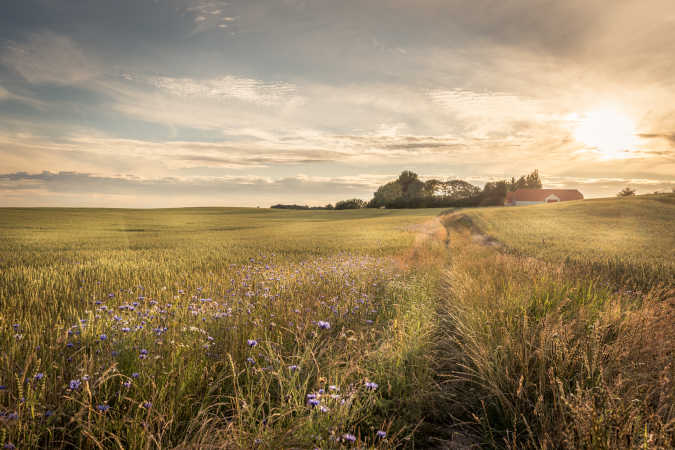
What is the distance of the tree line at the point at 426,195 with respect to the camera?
330 ft

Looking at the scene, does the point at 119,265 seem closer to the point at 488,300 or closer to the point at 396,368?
the point at 396,368

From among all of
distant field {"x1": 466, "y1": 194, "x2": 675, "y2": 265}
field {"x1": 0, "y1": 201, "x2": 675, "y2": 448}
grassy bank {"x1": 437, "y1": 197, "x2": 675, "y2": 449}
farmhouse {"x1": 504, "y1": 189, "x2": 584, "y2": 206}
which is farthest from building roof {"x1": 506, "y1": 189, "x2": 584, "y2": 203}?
grassy bank {"x1": 437, "y1": 197, "x2": 675, "y2": 449}

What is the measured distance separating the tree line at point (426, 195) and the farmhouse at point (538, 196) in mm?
3515

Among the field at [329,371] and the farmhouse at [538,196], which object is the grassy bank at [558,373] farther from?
the farmhouse at [538,196]

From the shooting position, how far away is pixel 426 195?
112375mm

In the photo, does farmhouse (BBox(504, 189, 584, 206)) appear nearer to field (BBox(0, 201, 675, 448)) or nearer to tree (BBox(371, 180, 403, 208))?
tree (BBox(371, 180, 403, 208))

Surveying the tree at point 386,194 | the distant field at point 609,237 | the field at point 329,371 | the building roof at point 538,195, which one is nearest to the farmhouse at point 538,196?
the building roof at point 538,195

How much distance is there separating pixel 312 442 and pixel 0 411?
220 centimetres

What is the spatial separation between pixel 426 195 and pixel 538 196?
126 feet

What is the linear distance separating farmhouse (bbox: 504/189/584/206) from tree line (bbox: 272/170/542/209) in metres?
3.52

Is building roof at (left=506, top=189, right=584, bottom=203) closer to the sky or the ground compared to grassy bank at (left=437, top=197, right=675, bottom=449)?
closer to the sky

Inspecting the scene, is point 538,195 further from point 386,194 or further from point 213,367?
point 213,367

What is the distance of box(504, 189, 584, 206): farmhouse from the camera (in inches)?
4237

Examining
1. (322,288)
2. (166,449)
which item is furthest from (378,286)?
(166,449)
